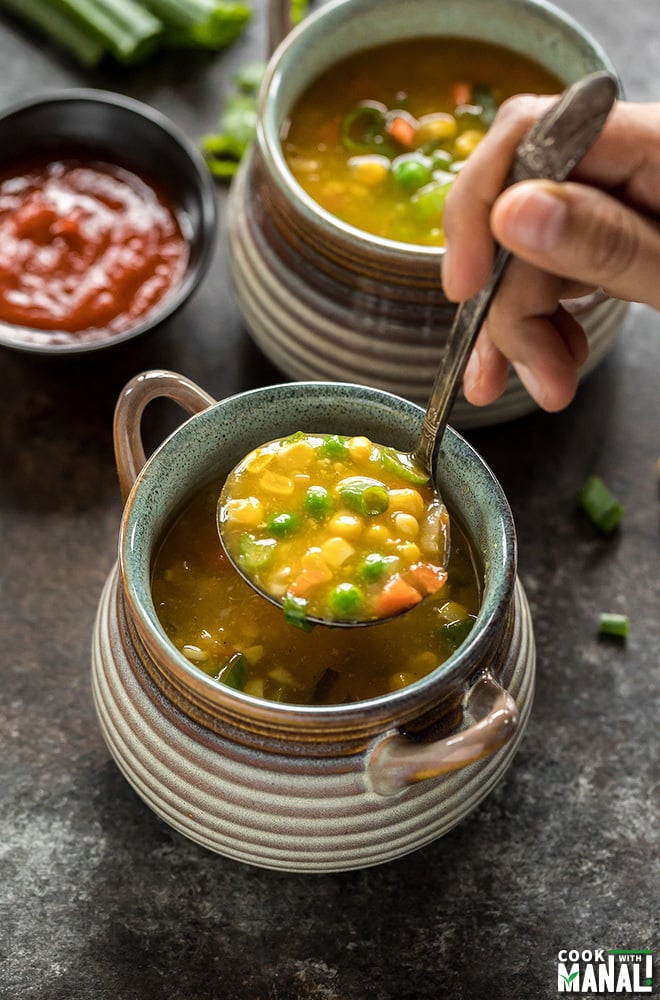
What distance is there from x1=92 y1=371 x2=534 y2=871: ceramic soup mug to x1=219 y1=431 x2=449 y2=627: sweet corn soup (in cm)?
8

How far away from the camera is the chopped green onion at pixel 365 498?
1953 mm

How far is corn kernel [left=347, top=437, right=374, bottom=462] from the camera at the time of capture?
6.57ft

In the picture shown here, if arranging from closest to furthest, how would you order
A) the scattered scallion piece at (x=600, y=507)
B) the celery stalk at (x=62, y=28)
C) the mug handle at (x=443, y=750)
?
the mug handle at (x=443, y=750)
the scattered scallion piece at (x=600, y=507)
the celery stalk at (x=62, y=28)

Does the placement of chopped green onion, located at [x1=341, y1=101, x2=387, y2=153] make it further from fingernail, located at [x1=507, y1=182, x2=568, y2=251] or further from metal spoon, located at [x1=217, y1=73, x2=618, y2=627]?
fingernail, located at [x1=507, y1=182, x2=568, y2=251]

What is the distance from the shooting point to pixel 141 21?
314 cm

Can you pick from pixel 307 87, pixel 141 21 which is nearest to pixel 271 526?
pixel 307 87

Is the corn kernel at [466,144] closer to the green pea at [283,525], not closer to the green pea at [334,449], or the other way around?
the green pea at [334,449]

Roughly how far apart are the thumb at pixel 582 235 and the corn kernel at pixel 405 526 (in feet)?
1.53

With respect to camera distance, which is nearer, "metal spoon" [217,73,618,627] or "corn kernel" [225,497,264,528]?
"metal spoon" [217,73,618,627]

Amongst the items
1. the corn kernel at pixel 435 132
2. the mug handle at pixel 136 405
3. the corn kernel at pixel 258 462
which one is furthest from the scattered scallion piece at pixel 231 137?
the corn kernel at pixel 258 462

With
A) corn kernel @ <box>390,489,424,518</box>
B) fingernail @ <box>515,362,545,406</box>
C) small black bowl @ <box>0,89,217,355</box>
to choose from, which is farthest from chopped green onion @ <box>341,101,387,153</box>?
corn kernel @ <box>390,489,424,518</box>

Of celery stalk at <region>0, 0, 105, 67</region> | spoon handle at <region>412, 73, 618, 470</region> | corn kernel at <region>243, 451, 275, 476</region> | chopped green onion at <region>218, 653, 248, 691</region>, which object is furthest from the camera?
celery stalk at <region>0, 0, 105, 67</region>

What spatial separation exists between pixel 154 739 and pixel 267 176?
Answer: 3.80ft

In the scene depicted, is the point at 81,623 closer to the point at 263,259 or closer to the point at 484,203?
the point at 263,259
